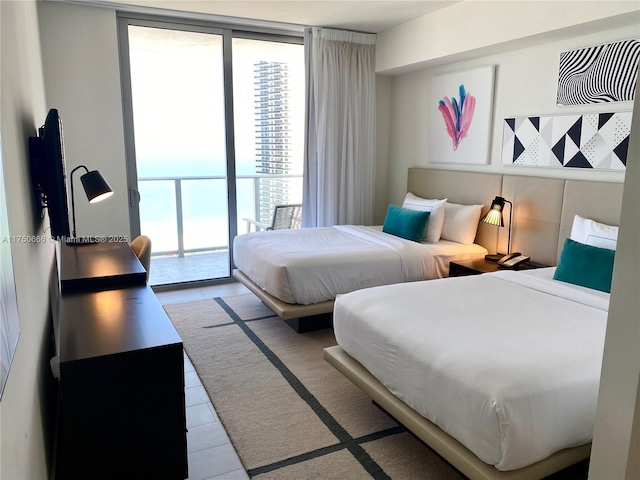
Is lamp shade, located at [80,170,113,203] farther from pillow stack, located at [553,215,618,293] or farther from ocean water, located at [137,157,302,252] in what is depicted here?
pillow stack, located at [553,215,618,293]

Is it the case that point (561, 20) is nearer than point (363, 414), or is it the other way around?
point (363, 414)

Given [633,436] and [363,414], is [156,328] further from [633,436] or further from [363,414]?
[633,436]

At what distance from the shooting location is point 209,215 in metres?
5.45

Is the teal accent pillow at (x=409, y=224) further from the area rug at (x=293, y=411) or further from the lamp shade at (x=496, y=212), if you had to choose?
the area rug at (x=293, y=411)

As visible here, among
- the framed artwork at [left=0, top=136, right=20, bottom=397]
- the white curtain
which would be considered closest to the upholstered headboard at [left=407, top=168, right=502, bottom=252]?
the white curtain

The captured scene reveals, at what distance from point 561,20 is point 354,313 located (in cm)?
246

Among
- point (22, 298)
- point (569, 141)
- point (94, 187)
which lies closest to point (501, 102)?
point (569, 141)

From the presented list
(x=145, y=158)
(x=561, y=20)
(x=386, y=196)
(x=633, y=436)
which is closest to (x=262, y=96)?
(x=145, y=158)

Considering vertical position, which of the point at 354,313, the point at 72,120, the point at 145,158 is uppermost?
the point at 72,120

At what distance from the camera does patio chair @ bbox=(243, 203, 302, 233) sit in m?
5.21

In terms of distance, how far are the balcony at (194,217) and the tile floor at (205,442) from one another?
231 centimetres

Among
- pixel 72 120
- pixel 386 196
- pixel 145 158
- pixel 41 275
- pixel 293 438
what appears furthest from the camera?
pixel 386 196

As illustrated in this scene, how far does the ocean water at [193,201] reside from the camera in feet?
16.7

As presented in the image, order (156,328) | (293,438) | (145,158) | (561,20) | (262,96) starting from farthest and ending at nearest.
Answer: (262,96), (145,158), (561,20), (293,438), (156,328)
